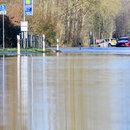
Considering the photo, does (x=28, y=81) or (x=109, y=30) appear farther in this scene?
(x=109, y=30)

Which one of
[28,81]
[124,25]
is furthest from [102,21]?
[28,81]

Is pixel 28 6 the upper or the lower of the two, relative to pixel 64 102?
upper

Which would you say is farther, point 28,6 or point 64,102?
point 28,6

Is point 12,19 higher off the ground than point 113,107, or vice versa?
point 12,19

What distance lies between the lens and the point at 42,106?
10.3 meters

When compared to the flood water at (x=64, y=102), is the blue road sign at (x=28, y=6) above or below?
above

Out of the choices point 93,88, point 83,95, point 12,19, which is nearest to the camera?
point 83,95

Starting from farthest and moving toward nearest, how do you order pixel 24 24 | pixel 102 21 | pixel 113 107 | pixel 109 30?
pixel 109 30, pixel 102 21, pixel 24 24, pixel 113 107

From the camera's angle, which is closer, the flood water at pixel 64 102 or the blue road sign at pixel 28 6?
the flood water at pixel 64 102

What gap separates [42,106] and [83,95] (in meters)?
2.01

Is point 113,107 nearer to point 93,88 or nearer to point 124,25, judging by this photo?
point 93,88

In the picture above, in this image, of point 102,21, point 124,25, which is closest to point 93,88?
point 102,21

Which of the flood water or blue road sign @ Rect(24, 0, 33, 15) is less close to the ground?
blue road sign @ Rect(24, 0, 33, 15)

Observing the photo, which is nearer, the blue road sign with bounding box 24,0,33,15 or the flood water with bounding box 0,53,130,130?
the flood water with bounding box 0,53,130,130
